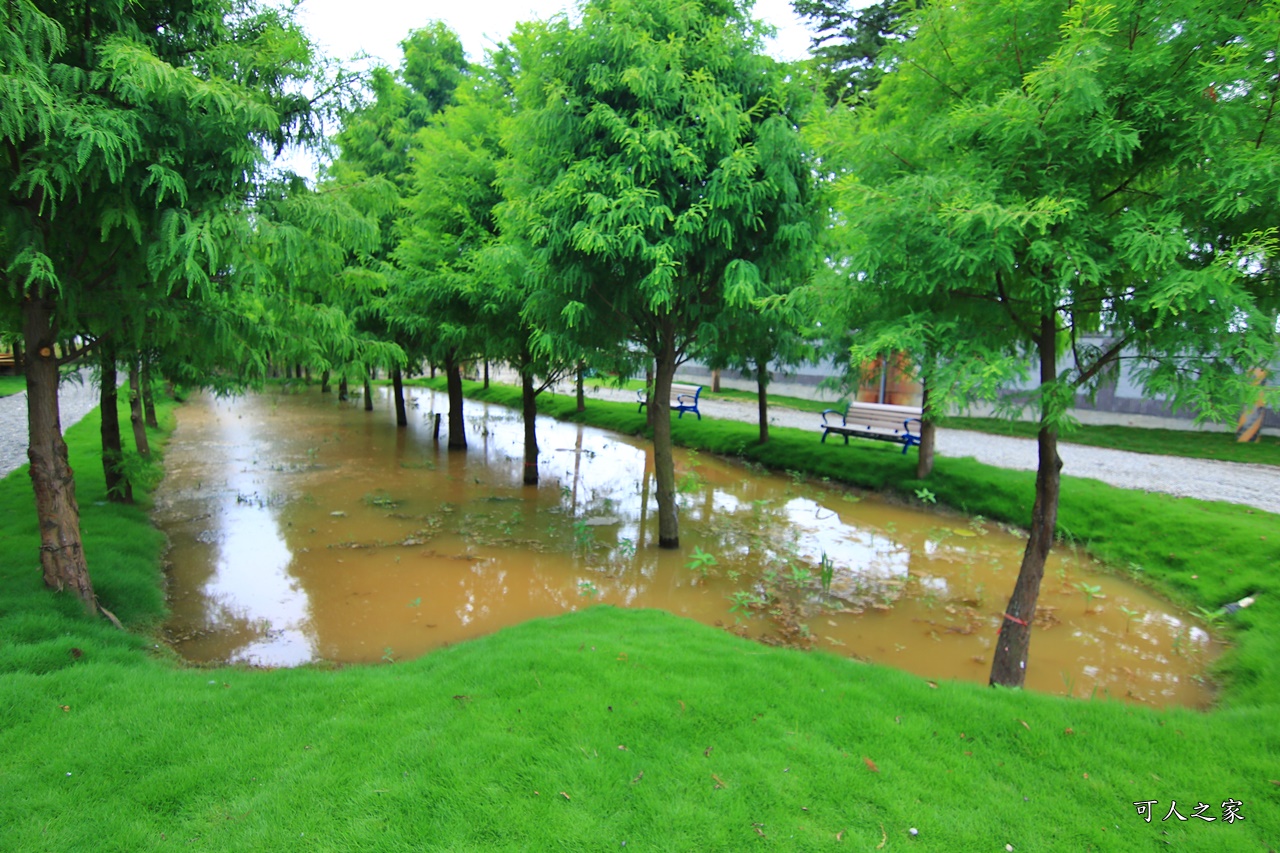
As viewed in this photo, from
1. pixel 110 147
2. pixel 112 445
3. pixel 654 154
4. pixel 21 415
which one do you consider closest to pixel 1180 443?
pixel 654 154

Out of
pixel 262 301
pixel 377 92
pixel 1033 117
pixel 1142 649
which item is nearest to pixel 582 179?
pixel 377 92

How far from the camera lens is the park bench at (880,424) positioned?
13469mm

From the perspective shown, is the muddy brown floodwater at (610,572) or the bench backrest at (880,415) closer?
the muddy brown floodwater at (610,572)

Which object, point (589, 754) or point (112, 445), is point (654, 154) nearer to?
point (589, 754)

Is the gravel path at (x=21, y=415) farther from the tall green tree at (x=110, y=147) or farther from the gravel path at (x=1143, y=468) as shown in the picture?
the gravel path at (x=1143, y=468)

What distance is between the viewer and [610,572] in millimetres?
8117

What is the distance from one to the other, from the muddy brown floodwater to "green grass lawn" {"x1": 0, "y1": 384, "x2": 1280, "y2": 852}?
125 cm

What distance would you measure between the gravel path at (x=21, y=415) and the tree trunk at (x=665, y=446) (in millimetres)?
7084

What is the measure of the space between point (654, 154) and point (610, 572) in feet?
15.7

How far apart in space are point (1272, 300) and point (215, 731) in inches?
256

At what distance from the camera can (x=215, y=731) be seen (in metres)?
3.66

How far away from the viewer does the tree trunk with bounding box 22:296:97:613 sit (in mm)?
5004

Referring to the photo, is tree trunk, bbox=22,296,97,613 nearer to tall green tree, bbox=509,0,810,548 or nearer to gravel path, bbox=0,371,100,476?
gravel path, bbox=0,371,100,476

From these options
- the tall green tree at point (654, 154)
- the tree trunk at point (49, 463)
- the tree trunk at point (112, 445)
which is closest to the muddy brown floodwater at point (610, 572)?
the tree trunk at point (112, 445)
